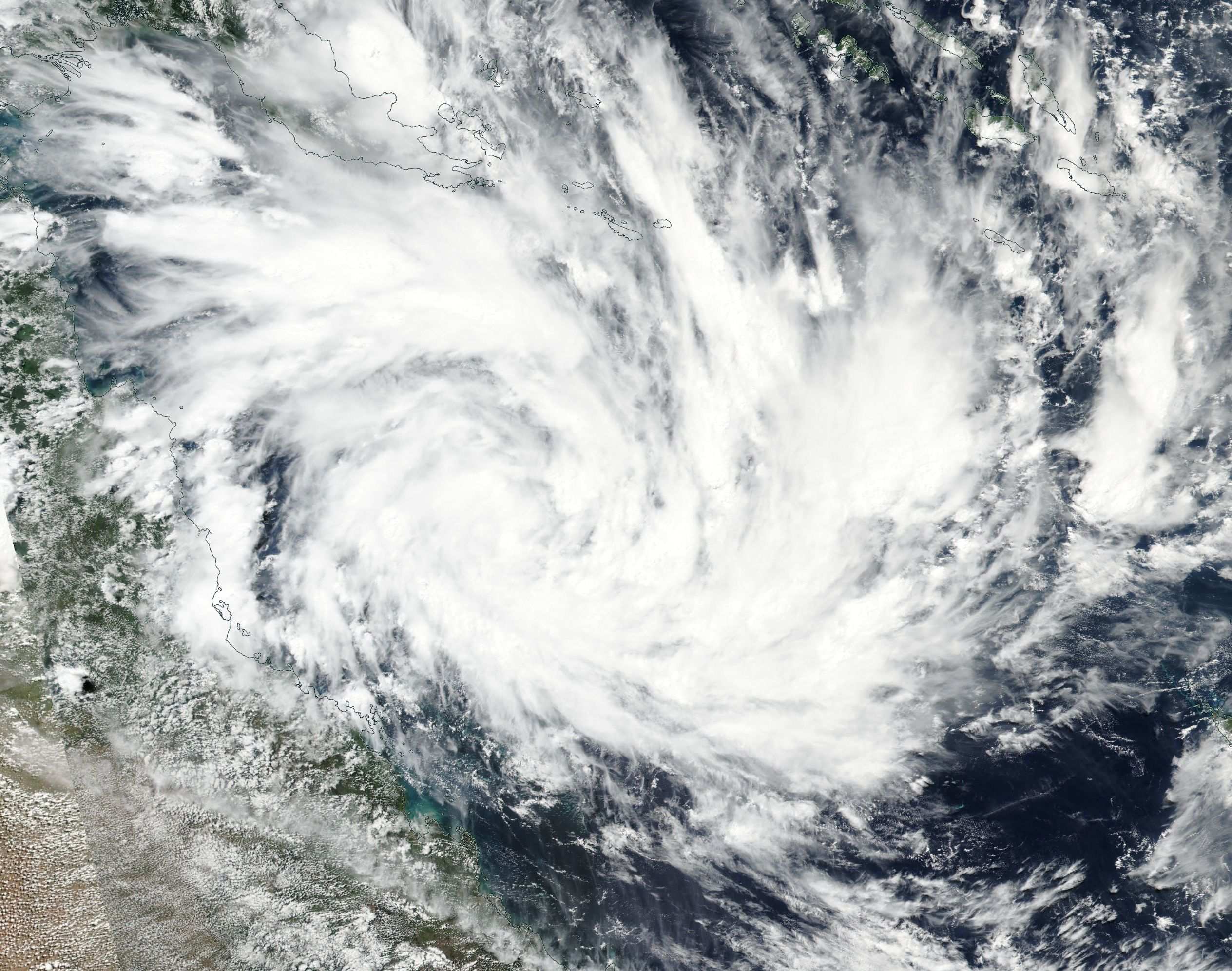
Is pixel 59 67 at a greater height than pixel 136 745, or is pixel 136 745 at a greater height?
pixel 59 67

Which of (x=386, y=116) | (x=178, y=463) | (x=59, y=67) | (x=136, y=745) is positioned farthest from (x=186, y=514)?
(x=59, y=67)

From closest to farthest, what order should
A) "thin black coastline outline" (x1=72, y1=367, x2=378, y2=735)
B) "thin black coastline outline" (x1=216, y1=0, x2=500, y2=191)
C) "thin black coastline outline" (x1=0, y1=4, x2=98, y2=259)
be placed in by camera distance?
1. "thin black coastline outline" (x1=216, y1=0, x2=500, y2=191)
2. "thin black coastline outline" (x1=0, y1=4, x2=98, y2=259)
3. "thin black coastline outline" (x1=72, y1=367, x2=378, y2=735)

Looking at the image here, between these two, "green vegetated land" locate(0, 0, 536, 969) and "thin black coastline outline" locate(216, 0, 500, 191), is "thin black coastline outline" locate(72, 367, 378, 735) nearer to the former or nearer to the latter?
"green vegetated land" locate(0, 0, 536, 969)

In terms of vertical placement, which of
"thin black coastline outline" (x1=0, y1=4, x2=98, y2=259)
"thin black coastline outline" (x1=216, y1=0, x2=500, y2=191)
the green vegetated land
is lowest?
the green vegetated land

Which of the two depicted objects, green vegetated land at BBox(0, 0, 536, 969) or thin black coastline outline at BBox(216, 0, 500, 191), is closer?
thin black coastline outline at BBox(216, 0, 500, 191)

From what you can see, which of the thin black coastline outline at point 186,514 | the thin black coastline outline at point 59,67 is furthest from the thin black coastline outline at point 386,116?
the thin black coastline outline at point 186,514

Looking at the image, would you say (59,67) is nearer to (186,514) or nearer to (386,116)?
(386,116)

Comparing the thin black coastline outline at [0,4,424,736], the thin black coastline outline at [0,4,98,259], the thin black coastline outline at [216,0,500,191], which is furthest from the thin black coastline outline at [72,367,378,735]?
the thin black coastline outline at [216,0,500,191]

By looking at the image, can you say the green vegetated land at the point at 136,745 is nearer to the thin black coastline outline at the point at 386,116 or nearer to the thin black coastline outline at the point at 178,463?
the thin black coastline outline at the point at 178,463

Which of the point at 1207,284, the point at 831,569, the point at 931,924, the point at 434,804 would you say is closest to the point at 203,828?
the point at 434,804

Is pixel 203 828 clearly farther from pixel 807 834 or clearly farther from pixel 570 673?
pixel 807 834

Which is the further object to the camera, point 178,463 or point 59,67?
point 178,463
